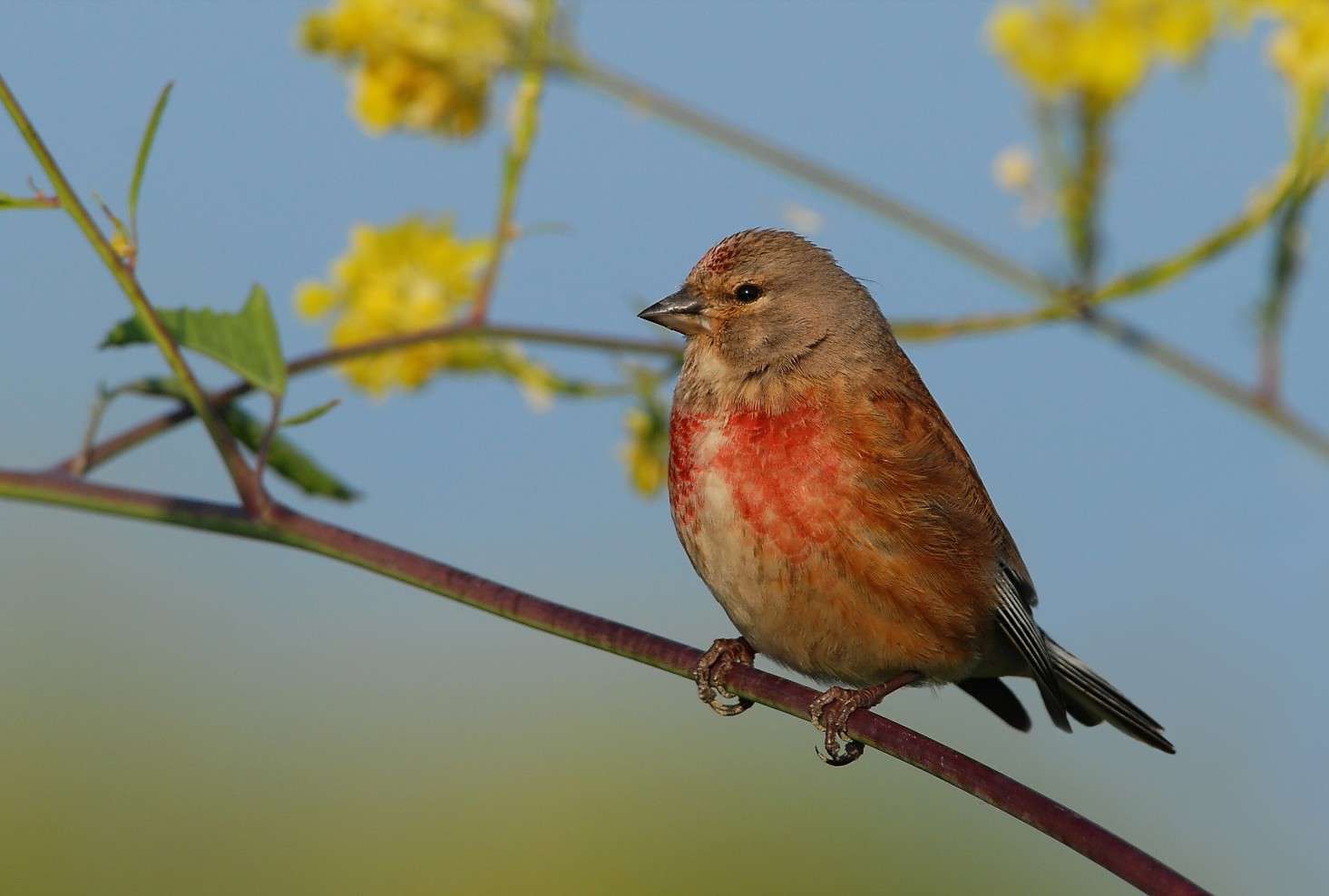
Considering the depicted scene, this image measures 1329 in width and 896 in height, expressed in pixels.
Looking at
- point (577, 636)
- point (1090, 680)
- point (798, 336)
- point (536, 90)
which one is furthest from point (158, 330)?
point (1090, 680)

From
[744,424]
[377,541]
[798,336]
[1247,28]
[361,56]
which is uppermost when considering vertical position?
[361,56]

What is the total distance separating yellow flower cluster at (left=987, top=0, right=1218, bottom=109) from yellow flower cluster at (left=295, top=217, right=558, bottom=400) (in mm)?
1231

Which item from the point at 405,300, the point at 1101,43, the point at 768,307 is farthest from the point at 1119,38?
the point at 405,300

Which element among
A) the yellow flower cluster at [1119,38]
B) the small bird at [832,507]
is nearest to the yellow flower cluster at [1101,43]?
the yellow flower cluster at [1119,38]

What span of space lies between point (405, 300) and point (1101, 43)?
158 centimetres

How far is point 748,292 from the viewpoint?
346 cm

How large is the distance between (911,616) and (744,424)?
0.53 meters

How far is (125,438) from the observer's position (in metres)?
2.57

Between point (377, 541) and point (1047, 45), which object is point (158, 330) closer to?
point (377, 541)

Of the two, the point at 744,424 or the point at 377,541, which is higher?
the point at 744,424

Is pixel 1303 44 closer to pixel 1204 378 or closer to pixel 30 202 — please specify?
pixel 1204 378

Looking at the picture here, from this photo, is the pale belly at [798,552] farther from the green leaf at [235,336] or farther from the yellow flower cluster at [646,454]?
the green leaf at [235,336]

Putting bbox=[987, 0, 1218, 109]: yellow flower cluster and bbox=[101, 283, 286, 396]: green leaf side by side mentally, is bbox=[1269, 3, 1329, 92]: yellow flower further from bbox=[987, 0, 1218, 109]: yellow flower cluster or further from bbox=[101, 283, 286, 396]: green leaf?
bbox=[101, 283, 286, 396]: green leaf

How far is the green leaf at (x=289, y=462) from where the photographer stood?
105 inches
